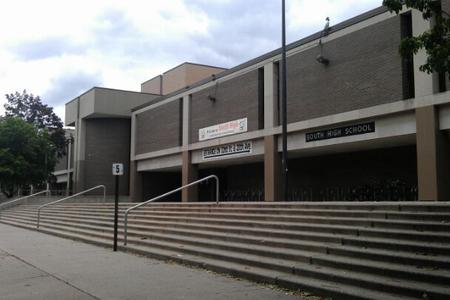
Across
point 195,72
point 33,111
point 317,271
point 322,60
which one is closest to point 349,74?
point 322,60

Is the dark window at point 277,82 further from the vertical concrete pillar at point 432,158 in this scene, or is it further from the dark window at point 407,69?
the vertical concrete pillar at point 432,158

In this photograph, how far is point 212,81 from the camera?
95.9 feet

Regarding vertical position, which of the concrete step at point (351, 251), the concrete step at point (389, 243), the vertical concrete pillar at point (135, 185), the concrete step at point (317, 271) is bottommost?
the concrete step at point (317, 271)

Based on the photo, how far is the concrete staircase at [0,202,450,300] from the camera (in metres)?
8.23

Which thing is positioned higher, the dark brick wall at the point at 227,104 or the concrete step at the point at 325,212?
the dark brick wall at the point at 227,104

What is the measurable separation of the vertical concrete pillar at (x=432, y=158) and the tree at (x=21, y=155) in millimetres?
31859

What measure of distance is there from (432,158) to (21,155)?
3358cm

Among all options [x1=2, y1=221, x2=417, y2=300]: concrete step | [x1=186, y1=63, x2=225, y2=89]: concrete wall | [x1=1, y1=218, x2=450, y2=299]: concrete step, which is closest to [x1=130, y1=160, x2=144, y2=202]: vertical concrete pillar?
[x1=186, y1=63, x2=225, y2=89]: concrete wall

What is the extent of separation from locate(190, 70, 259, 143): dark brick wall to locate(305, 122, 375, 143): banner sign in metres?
3.82

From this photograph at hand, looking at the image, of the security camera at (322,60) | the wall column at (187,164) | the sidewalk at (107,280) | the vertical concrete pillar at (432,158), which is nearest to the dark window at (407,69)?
the vertical concrete pillar at (432,158)

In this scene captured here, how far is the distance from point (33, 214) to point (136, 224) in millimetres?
14098

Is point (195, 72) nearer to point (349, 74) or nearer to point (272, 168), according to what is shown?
point (272, 168)

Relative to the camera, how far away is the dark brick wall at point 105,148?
140 ft

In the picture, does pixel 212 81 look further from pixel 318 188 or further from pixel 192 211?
pixel 192 211
